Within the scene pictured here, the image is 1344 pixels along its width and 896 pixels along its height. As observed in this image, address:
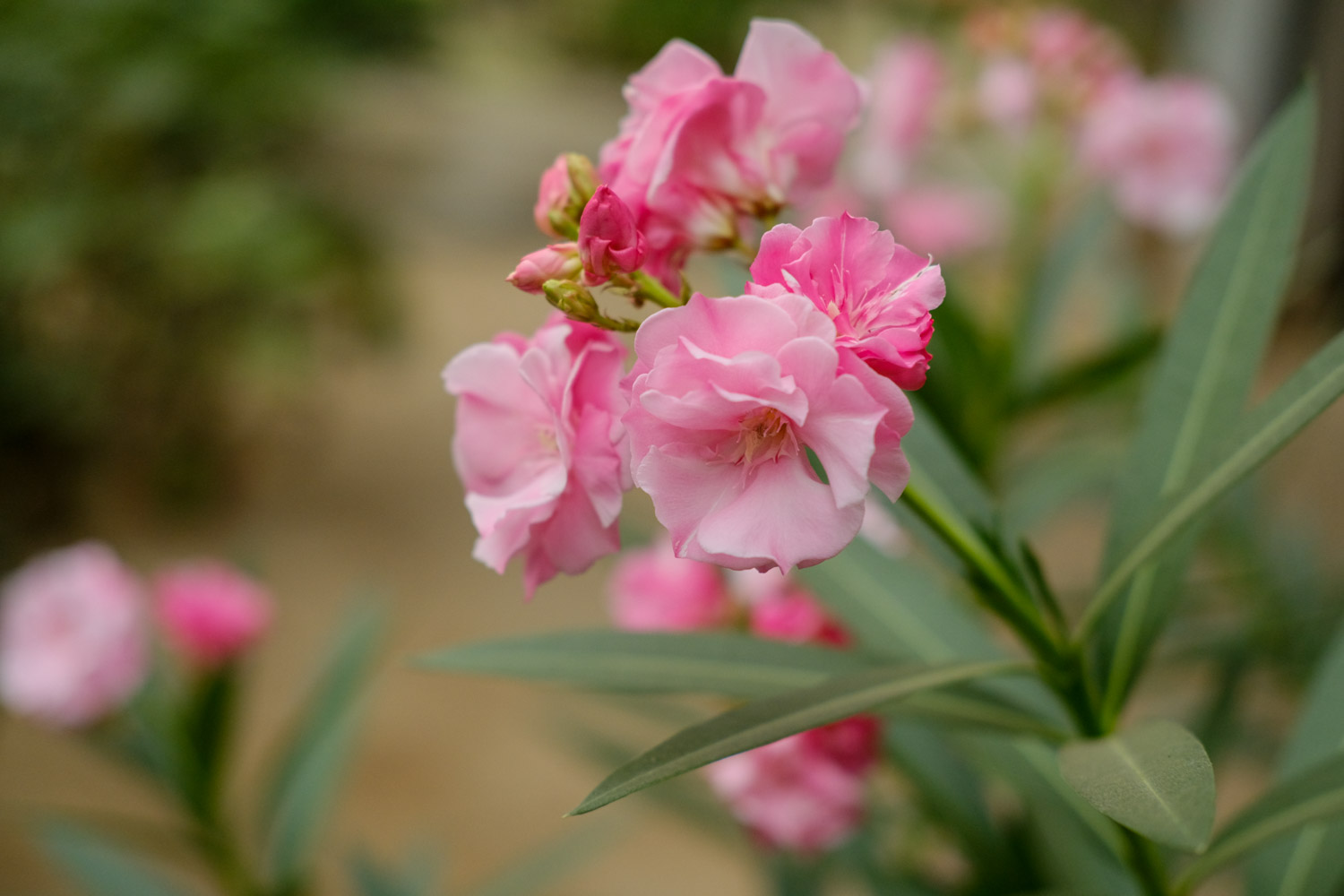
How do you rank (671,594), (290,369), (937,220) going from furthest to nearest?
(290,369)
(937,220)
(671,594)

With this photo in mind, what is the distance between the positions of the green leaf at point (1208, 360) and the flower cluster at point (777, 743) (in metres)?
0.20

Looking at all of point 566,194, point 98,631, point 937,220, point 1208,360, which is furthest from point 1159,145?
point 98,631

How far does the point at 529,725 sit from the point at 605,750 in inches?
48.6

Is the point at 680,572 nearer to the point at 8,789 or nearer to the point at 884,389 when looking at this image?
the point at 884,389

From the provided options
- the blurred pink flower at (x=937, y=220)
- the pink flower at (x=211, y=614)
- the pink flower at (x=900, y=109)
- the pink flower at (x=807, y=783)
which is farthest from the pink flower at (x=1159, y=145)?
the pink flower at (x=211, y=614)

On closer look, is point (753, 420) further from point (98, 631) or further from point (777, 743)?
point (98, 631)

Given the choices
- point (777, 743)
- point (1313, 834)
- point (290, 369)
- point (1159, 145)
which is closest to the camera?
point (1313, 834)

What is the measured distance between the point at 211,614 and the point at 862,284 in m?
0.87

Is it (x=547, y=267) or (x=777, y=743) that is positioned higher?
(x=547, y=267)

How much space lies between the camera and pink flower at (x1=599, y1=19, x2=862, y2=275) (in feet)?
1.22

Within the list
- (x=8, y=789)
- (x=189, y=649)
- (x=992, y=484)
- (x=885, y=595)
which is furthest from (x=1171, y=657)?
(x=8, y=789)

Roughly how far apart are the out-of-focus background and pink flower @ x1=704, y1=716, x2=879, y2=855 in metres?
0.96

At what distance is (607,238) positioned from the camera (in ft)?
1.05

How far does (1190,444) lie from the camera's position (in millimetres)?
464
